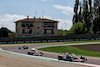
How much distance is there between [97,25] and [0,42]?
2134 inches

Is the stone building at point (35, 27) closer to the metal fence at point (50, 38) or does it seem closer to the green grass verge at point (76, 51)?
the metal fence at point (50, 38)

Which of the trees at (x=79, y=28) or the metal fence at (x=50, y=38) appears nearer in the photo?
the metal fence at (x=50, y=38)

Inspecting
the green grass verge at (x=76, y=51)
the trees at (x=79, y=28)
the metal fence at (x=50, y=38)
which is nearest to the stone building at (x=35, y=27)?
the trees at (x=79, y=28)

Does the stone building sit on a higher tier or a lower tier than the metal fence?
higher

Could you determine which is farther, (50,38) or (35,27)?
(35,27)

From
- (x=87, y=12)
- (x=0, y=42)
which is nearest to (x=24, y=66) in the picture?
(x=0, y=42)

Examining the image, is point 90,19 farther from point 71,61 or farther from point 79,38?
point 71,61

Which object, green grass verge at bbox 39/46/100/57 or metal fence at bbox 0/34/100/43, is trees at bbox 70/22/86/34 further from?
green grass verge at bbox 39/46/100/57

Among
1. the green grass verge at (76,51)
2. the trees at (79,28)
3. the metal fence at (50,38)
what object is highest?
the trees at (79,28)

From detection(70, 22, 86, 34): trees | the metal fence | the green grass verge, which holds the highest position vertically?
detection(70, 22, 86, 34): trees

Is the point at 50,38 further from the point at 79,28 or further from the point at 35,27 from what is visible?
the point at 79,28

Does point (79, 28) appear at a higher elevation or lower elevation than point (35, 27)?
lower

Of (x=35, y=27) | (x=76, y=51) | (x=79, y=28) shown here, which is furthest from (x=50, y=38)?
(x=79, y=28)

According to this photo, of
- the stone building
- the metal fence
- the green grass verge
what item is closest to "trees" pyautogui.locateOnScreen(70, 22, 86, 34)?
the stone building
